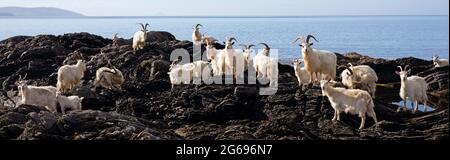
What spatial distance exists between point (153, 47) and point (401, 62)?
987cm

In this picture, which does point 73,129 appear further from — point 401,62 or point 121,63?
point 401,62

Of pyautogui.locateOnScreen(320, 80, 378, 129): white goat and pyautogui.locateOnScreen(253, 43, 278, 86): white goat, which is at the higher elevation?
pyautogui.locateOnScreen(253, 43, 278, 86): white goat

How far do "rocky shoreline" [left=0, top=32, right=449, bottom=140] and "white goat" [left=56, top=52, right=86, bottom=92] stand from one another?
55.9 inches

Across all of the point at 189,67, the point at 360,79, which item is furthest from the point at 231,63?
the point at 360,79

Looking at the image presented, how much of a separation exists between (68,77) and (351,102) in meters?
9.62

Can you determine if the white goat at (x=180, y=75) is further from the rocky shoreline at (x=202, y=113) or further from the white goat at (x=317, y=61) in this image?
the white goat at (x=317, y=61)

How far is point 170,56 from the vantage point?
24234 millimetres

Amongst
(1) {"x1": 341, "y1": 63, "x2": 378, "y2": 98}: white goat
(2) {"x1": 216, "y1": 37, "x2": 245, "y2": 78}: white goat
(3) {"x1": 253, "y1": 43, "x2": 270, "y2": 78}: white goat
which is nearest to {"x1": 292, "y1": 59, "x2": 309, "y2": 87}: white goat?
(3) {"x1": 253, "y1": 43, "x2": 270, "y2": 78}: white goat

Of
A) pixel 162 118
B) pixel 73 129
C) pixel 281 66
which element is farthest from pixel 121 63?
pixel 73 129

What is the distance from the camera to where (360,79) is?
17484mm

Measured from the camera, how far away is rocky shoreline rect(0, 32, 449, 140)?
42.1 ft

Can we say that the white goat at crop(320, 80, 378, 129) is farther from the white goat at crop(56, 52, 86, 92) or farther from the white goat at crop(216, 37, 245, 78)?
the white goat at crop(56, 52, 86, 92)

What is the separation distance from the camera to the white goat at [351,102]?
13875 mm
